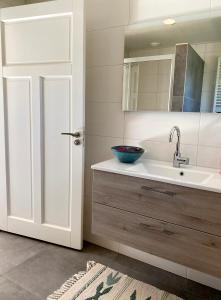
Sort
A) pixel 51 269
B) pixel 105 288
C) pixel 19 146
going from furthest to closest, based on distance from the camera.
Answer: pixel 19 146
pixel 51 269
pixel 105 288

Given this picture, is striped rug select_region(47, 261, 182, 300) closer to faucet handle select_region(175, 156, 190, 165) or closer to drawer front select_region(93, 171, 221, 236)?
drawer front select_region(93, 171, 221, 236)

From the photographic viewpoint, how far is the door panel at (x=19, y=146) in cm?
211

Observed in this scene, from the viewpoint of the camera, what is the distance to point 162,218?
56.3 inches

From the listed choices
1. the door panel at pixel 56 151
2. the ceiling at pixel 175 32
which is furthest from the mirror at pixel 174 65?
the door panel at pixel 56 151

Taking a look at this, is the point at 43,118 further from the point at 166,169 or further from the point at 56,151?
the point at 166,169

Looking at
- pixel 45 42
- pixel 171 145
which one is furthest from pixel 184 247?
pixel 45 42

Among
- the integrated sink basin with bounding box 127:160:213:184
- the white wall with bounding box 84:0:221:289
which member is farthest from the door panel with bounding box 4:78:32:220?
the integrated sink basin with bounding box 127:160:213:184

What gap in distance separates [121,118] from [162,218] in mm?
860

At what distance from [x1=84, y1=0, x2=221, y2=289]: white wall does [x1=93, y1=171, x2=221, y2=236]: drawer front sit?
1.40ft

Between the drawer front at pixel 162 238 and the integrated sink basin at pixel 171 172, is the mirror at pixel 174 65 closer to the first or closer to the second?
the integrated sink basin at pixel 171 172

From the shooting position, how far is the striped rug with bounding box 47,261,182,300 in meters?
1.57

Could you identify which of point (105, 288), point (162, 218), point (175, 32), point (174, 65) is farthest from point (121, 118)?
point (105, 288)

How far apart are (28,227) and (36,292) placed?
2.32 feet

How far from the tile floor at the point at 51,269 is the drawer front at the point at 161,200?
0.64m
